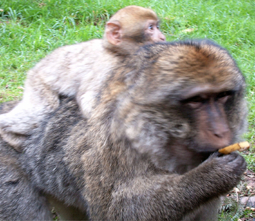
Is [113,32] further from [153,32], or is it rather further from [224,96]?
[224,96]

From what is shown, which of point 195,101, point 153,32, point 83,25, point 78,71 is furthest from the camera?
point 83,25

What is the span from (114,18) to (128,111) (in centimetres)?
194

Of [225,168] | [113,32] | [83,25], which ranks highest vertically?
[225,168]

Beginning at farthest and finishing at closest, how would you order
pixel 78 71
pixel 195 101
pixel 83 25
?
pixel 83 25 < pixel 78 71 < pixel 195 101

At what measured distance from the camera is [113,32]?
12.8 ft

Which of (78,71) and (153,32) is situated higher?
(153,32)

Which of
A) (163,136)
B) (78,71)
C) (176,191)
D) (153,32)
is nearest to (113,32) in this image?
(153,32)

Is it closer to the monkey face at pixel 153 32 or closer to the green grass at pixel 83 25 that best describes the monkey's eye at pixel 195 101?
the monkey face at pixel 153 32

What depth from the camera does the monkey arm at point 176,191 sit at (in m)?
2.24

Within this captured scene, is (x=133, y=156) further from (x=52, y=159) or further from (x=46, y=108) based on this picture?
(x=46, y=108)

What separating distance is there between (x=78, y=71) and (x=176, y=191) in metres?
1.74

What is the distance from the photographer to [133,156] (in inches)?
95.0

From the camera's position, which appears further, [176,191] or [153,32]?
[153,32]

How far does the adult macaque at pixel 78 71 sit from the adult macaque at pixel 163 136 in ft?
1.32
